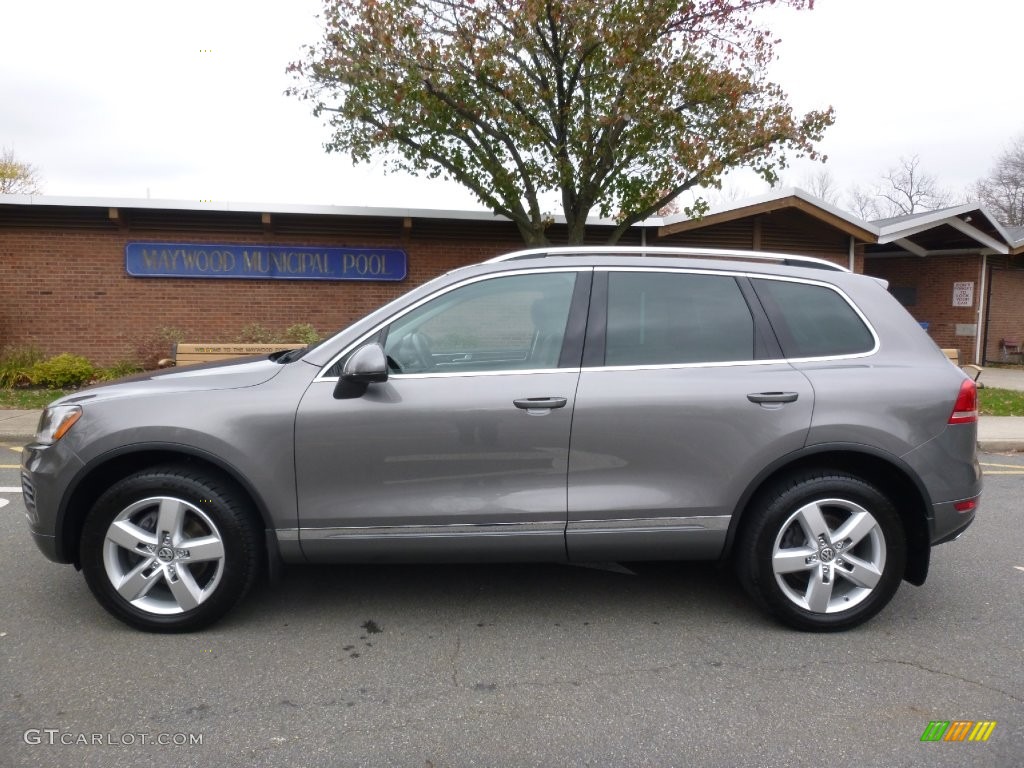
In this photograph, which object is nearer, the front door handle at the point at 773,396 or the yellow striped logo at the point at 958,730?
the yellow striped logo at the point at 958,730

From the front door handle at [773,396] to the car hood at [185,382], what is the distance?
7.06 feet

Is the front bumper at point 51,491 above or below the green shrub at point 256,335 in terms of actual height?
below

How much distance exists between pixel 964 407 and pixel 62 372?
12636 millimetres

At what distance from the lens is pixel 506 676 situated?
10.4ft

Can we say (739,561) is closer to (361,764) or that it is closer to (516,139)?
(361,764)

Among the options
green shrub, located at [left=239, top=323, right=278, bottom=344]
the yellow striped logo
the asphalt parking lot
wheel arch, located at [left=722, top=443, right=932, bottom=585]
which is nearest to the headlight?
the asphalt parking lot

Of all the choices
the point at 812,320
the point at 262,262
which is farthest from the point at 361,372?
the point at 262,262

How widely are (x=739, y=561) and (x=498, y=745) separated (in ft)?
4.93

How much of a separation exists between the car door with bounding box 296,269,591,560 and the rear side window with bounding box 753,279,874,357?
99 centimetres

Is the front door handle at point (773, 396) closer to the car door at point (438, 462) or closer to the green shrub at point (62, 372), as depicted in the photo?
the car door at point (438, 462)

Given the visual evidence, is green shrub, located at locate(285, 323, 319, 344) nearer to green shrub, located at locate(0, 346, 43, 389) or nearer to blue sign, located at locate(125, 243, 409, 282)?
blue sign, located at locate(125, 243, 409, 282)

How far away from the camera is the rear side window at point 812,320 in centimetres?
362

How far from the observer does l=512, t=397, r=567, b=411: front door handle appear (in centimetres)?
336

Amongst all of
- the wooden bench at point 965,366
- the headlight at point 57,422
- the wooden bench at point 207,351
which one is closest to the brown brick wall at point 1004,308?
the wooden bench at point 965,366
